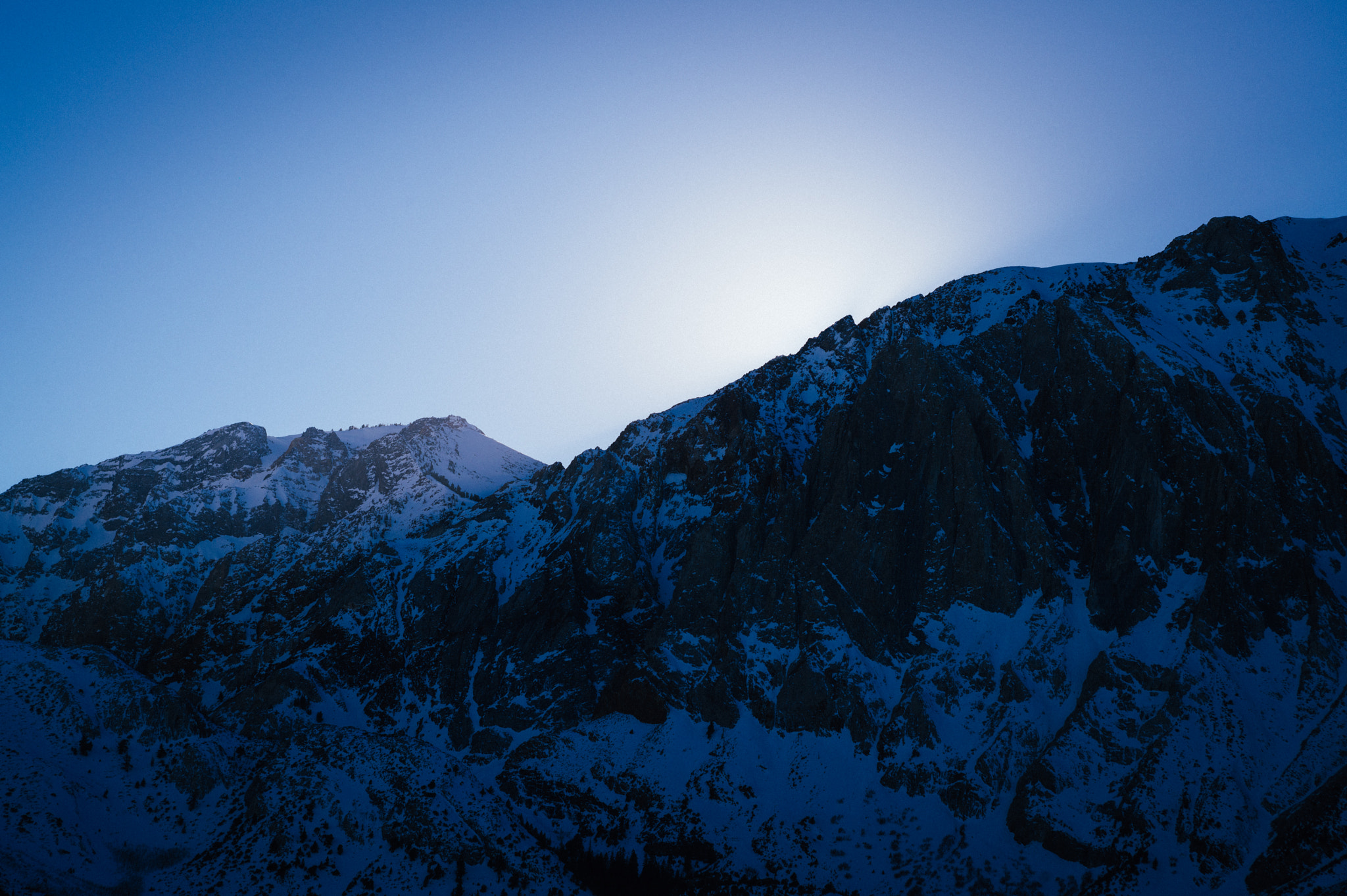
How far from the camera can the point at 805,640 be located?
11281 centimetres

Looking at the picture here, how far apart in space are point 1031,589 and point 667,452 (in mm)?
62956

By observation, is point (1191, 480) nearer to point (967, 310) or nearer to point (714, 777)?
point (967, 310)

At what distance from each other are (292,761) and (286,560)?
109264mm

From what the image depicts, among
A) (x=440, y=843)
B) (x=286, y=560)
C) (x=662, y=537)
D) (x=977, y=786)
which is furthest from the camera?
(x=286, y=560)

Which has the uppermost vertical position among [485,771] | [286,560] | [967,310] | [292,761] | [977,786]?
[967,310]

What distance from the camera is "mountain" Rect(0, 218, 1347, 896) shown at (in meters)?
59.6

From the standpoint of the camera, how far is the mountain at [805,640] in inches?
2346

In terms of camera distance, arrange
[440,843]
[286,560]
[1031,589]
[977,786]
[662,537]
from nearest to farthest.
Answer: [440,843] < [977,786] < [1031,589] < [662,537] < [286,560]

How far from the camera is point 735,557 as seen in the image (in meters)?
127

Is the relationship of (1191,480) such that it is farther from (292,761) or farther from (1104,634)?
(292,761)

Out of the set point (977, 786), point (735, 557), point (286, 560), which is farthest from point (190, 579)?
point (977, 786)

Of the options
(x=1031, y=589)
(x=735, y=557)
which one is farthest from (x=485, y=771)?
(x=1031, y=589)

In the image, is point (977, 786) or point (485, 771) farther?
point (485, 771)

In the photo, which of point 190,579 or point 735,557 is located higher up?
point 190,579
